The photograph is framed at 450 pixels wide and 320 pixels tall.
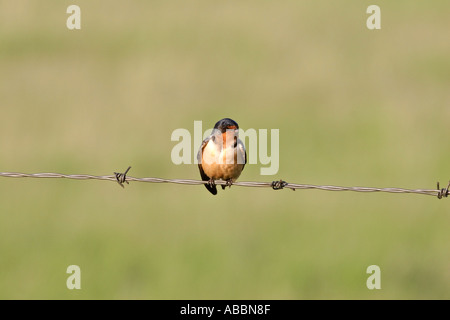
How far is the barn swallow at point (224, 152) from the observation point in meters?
8.23

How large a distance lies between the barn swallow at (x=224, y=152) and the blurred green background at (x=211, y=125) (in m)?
1.45

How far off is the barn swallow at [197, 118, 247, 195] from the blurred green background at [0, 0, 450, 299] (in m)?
1.45

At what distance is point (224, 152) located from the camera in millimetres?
8234

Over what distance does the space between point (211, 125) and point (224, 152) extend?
4338 mm

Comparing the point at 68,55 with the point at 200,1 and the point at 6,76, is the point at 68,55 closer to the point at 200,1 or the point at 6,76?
the point at 6,76

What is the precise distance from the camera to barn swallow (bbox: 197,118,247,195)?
8.23 metres

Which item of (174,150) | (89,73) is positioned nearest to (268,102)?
(174,150)

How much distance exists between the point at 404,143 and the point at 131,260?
455 cm

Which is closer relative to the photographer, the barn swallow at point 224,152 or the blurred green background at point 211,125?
the barn swallow at point 224,152

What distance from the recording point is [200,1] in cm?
1759

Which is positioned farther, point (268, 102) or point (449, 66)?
point (449, 66)

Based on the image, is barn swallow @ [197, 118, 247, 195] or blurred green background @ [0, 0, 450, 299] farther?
blurred green background @ [0, 0, 450, 299]

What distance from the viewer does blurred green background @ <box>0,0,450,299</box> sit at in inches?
372

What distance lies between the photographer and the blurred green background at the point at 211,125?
9.45 meters
